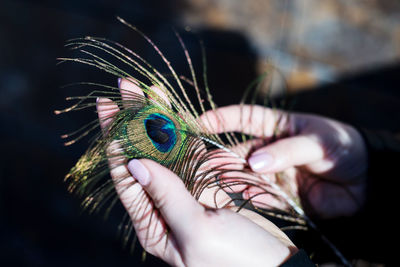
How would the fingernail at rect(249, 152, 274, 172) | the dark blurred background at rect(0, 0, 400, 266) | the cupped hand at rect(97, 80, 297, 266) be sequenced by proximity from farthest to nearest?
the dark blurred background at rect(0, 0, 400, 266) → the fingernail at rect(249, 152, 274, 172) → the cupped hand at rect(97, 80, 297, 266)

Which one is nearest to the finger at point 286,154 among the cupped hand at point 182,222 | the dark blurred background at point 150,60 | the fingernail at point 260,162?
the fingernail at point 260,162

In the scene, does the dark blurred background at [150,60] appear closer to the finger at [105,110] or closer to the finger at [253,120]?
the finger at [253,120]

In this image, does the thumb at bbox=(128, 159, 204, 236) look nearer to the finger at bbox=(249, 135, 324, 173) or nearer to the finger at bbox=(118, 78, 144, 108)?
the finger at bbox=(118, 78, 144, 108)

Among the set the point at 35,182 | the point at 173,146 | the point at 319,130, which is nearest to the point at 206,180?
the point at 173,146

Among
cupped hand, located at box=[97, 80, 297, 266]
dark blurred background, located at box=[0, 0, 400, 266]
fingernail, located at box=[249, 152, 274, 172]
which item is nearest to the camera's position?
cupped hand, located at box=[97, 80, 297, 266]

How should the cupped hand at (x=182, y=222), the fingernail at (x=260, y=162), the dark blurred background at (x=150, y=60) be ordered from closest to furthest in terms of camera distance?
the cupped hand at (x=182, y=222), the fingernail at (x=260, y=162), the dark blurred background at (x=150, y=60)

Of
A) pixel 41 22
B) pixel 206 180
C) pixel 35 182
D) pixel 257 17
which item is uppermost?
pixel 41 22

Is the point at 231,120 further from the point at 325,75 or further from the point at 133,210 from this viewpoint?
the point at 325,75

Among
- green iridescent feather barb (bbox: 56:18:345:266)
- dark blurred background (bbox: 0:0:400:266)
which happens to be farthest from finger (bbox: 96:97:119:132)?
dark blurred background (bbox: 0:0:400:266)
